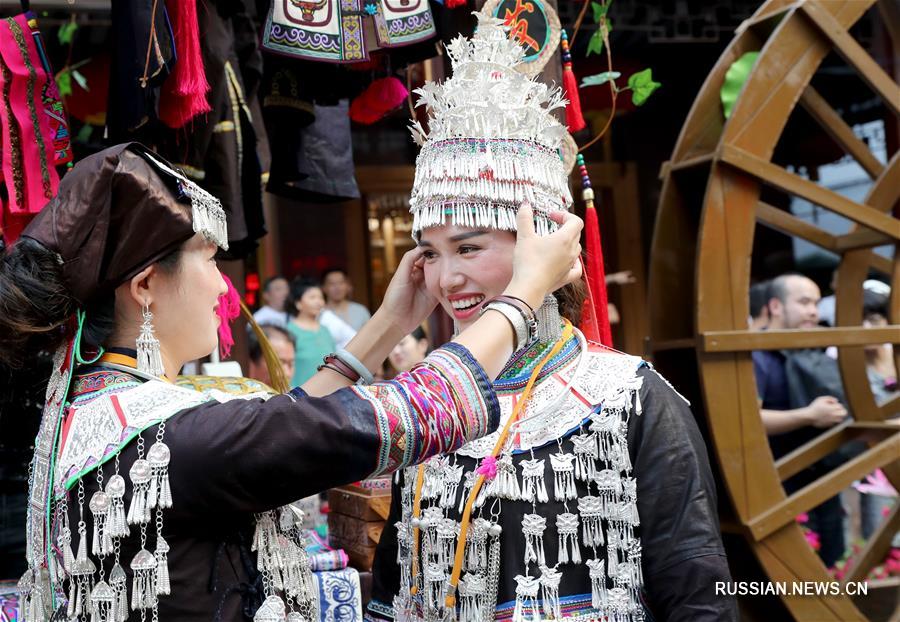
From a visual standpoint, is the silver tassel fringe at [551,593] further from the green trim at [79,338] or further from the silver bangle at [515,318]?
the green trim at [79,338]

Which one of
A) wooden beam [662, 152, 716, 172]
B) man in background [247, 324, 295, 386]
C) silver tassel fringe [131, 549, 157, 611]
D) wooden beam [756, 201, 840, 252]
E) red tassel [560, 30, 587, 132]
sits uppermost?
wooden beam [662, 152, 716, 172]

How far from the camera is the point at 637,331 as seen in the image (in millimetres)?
8859

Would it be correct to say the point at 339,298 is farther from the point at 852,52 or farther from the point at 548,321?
the point at 548,321

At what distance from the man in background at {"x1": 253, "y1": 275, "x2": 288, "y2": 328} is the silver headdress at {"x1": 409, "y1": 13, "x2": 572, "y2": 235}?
4218 mm

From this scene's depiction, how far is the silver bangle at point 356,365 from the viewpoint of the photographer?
196 centimetres

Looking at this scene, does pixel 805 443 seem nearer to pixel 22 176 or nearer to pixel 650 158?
pixel 22 176

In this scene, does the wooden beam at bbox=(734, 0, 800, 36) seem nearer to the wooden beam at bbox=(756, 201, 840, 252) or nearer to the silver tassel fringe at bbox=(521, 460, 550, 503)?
the wooden beam at bbox=(756, 201, 840, 252)

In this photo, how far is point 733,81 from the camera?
415 cm

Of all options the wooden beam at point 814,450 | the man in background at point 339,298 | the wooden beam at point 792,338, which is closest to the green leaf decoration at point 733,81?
the wooden beam at point 792,338

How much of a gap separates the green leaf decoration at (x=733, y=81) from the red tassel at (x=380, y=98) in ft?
6.18

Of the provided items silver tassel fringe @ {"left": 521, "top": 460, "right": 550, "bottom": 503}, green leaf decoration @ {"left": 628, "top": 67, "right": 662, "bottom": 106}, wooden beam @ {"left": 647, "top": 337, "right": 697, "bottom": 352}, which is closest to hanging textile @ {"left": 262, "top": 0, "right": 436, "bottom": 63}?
green leaf decoration @ {"left": 628, "top": 67, "right": 662, "bottom": 106}

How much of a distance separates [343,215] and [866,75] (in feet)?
16.4

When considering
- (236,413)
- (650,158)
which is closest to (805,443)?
(236,413)

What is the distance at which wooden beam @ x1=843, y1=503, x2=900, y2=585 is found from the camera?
14.7ft
